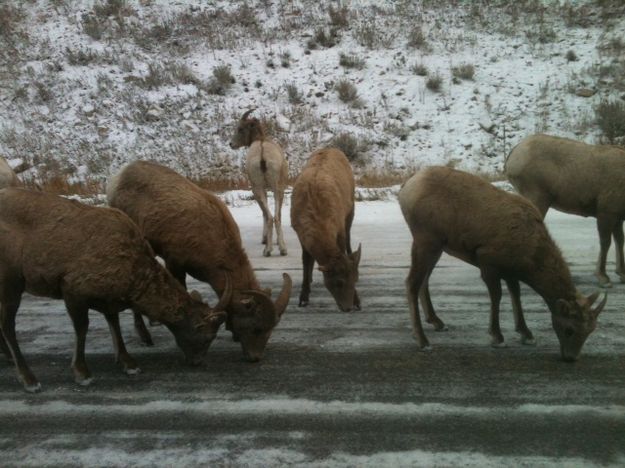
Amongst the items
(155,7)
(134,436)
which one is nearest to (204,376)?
(134,436)

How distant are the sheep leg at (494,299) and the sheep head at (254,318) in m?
1.88

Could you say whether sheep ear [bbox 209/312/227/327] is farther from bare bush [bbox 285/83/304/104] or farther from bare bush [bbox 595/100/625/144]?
bare bush [bbox 285/83/304/104]

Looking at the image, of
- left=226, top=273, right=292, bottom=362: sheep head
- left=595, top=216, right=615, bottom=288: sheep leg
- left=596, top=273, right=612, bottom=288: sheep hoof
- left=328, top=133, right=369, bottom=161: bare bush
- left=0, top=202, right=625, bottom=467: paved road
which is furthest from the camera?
left=328, top=133, right=369, bottom=161: bare bush

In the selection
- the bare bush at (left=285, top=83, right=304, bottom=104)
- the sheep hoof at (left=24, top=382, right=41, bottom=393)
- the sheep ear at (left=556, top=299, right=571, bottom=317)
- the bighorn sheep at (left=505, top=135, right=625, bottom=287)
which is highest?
the bare bush at (left=285, top=83, right=304, bottom=104)

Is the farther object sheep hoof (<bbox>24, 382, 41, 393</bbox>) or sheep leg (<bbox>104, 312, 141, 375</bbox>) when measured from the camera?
sheep leg (<bbox>104, 312, 141, 375</bbox>)

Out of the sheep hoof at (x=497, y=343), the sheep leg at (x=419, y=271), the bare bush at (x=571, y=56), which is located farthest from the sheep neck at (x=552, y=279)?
the bare bush at (x=571, y=56)

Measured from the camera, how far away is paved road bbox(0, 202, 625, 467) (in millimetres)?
3752

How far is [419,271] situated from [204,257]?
82.6 inches

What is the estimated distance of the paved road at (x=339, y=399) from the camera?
3752 mm

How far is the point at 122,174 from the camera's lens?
241 inches

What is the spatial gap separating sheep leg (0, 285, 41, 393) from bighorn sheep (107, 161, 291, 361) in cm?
138

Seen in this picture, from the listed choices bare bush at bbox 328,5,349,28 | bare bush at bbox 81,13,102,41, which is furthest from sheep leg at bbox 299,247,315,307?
bare bush at bbox 81,13,102,41

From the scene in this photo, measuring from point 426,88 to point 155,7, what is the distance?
13.5 m

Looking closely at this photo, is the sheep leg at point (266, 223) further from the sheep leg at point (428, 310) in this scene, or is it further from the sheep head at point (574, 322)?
the sheep head at point (574, 322)
